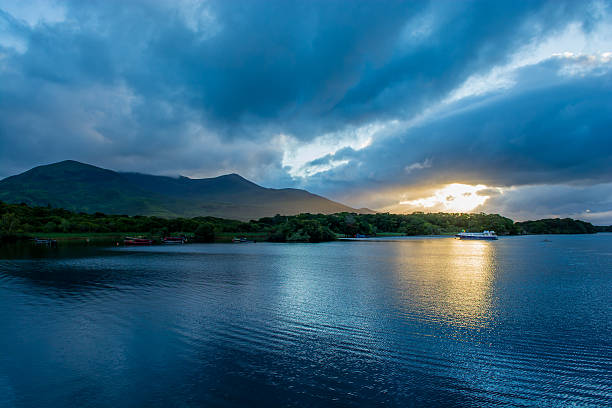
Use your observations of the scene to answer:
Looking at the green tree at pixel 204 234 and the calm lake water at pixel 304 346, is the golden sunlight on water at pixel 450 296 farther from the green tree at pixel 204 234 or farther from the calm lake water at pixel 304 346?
the green tree at pixel 204 234

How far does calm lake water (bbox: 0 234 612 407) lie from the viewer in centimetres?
1230

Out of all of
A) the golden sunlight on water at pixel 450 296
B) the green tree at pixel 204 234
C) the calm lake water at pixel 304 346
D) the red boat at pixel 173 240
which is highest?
the green tree at pixel 204 234

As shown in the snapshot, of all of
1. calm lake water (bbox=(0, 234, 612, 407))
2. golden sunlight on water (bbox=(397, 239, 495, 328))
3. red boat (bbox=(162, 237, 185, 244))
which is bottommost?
calm lake water (bbox=(0, 234, 612, 407))

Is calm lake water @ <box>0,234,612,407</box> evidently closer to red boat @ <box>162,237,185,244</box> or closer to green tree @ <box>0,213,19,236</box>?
red boat @ <box>162,237,185,244</box>

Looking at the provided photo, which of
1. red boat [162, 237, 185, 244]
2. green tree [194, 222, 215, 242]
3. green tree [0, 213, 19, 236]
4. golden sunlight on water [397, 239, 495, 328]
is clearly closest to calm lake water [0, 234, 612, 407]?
golden sunlight on water [397, 239, 495, 328]

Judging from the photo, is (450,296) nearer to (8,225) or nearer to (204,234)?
(204,234)

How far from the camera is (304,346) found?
17.0m

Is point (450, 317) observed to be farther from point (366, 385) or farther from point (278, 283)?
point (278, 283)

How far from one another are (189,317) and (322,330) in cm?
882

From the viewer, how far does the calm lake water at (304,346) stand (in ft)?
40.3

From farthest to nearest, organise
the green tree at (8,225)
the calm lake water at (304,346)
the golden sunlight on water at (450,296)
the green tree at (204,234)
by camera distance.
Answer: the green tree at (204,234) < the green tree at (8,225) < the golden sunlight on water at (450,296) < the calm lake water at (304,346)

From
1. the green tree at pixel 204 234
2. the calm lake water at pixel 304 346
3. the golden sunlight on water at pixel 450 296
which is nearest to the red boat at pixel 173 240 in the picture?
the green tree at pixel 204 234

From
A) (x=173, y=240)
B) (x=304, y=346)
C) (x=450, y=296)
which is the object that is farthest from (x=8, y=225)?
(x=450, y=296)

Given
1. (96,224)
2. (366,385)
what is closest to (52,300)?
(366,385)
